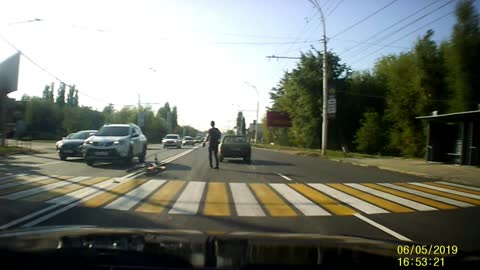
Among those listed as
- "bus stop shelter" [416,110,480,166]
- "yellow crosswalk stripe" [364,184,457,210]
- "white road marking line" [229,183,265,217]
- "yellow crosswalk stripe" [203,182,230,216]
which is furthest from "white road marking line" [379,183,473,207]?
"bus stop shelter" [416,110,480,166]

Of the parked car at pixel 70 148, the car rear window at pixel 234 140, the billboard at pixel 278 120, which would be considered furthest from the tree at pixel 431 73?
the billboard at pixel 278 120

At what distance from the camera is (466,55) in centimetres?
3391

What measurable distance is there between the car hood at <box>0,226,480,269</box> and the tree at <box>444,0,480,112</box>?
33138 mm

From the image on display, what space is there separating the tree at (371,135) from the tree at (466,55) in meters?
19.5

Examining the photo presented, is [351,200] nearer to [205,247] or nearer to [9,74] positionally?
[205,247]

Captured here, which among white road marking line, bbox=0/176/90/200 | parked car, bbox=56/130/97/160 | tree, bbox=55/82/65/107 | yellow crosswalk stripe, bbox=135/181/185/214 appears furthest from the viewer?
tree, bbox=55/82/65/107

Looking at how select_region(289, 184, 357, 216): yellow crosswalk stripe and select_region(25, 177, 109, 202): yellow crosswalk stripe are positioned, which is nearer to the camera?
select_region(289, 184, 357, 216): yellow crosswalk stripe

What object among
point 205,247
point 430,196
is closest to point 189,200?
point 430,196

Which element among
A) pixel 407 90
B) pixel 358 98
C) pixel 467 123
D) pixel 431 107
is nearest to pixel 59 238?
pixel 467 123

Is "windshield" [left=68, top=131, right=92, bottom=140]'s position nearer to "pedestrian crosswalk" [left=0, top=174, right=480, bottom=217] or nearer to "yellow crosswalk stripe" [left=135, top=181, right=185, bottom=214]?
"pedestrian crosswalk" [left=0, top=174, right=480, bottom=217]

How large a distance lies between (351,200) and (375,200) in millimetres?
582

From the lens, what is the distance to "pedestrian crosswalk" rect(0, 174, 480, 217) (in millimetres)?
9391

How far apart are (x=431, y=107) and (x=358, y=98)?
1962cm

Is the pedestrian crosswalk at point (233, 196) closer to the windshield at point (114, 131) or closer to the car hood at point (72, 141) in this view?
the windshield at point (114, 131)
